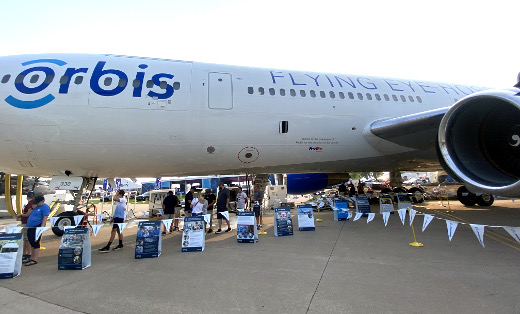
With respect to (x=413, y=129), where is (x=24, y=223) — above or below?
A: below

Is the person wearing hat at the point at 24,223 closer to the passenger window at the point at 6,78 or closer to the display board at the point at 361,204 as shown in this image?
the passenger window at the point at 6,78

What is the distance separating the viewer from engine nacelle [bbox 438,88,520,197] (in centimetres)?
527

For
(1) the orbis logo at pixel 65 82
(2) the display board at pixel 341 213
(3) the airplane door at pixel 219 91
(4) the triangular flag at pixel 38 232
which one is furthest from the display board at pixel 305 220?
(4) the triangular flag at pixel 38 232

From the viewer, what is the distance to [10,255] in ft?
16.2

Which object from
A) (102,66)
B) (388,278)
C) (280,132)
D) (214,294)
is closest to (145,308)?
(214,294)

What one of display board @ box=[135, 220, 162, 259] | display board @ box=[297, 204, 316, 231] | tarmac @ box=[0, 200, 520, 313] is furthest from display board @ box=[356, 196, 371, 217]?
display board @ box=[135, 220, 162, 259]

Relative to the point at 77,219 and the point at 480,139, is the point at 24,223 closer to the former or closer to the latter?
the point at 77,219

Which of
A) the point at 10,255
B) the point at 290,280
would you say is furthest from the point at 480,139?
the point at 10,255

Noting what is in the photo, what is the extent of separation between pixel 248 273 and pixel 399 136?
603cm

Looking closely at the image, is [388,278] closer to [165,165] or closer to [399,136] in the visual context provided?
[399,136]

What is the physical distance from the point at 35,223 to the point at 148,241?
86.8 inches

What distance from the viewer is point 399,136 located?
8.46m

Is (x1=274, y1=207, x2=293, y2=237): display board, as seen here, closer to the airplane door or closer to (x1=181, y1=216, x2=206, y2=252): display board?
(x1=181, y1=216, x2=206, y2=252): display board

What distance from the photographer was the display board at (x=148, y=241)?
19.5 ft
